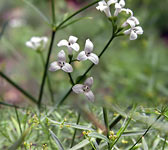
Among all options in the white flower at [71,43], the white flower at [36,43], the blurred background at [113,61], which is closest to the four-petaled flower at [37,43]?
the white flower at [36,43]

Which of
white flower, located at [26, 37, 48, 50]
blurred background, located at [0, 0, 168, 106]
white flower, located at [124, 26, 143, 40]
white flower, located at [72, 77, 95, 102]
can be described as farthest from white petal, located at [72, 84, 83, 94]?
blurred background, located at [0, 0, 168, 106]

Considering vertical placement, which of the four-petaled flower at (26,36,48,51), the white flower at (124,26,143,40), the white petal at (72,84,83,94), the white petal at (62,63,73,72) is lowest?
the white petal at (72,84,83,94)

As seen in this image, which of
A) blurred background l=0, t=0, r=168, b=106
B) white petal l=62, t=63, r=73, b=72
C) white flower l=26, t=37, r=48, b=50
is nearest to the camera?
white petal l=62, t=63, r=73, b=72

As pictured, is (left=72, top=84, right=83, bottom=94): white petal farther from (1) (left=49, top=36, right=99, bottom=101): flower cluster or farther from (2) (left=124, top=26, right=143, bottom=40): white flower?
(2) (left=124, top=26, right=143, bottom=40): white flower

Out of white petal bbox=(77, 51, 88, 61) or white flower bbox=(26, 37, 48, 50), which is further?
white flower bbox=(26, 37, 48, 50)

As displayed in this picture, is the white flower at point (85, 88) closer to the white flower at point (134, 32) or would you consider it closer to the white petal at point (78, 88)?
the white petal at point (78, 88)

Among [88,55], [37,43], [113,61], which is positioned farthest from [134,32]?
[113,61]

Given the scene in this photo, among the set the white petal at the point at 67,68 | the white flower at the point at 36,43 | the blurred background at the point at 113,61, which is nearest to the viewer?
the white petal at the point at 67,68

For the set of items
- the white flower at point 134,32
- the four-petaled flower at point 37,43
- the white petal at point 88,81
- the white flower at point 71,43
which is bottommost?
the white petal at point 88,81

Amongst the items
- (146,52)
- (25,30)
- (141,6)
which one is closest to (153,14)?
(141,6)

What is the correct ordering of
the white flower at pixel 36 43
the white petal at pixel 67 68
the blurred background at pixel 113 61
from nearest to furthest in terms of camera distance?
the white petal at pixel 67 68, the white flower at pixel 36 43, the blurred background at pixel 113 61

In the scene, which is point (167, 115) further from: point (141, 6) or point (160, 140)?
point (141, 6)

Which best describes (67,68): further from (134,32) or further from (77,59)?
(134,32)
